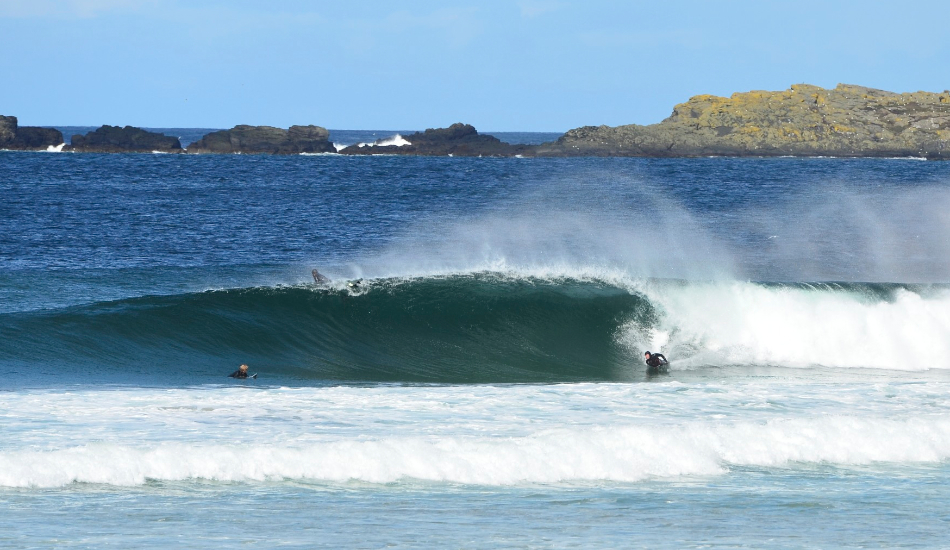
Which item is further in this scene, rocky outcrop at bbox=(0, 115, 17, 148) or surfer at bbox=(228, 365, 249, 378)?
rocky outcrop at bbox=(0, 115, 17, 148)

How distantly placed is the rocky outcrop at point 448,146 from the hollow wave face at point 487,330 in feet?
341

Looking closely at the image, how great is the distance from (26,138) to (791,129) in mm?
95826

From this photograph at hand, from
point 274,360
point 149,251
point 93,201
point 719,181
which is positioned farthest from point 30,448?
point 719,181

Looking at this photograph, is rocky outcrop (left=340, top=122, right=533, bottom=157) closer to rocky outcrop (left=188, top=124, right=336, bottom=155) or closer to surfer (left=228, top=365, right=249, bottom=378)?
rocky outcrop (left=188, top=124, right=336, bottom=155)

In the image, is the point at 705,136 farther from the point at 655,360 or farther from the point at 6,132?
the point at 655,360

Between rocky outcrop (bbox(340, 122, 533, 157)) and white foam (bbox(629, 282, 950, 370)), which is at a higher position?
rocky outcrop (bbox(340, 122, 533, 157))

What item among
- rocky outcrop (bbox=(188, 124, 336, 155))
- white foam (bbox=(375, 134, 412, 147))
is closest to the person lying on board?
rocky outcrop (bbox=(188, 124, 336, 155))

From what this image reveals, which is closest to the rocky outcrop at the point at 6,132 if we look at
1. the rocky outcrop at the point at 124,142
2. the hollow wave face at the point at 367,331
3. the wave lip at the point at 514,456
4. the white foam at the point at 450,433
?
the rocky outcrop at the point at 124,142

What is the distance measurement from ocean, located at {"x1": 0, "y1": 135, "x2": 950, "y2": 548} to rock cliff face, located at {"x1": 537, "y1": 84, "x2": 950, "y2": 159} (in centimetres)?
8585

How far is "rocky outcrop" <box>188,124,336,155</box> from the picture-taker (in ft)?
408

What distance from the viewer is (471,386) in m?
15.5

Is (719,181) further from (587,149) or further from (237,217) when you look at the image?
(587,149)

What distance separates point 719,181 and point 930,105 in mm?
76157

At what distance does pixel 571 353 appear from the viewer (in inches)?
759
